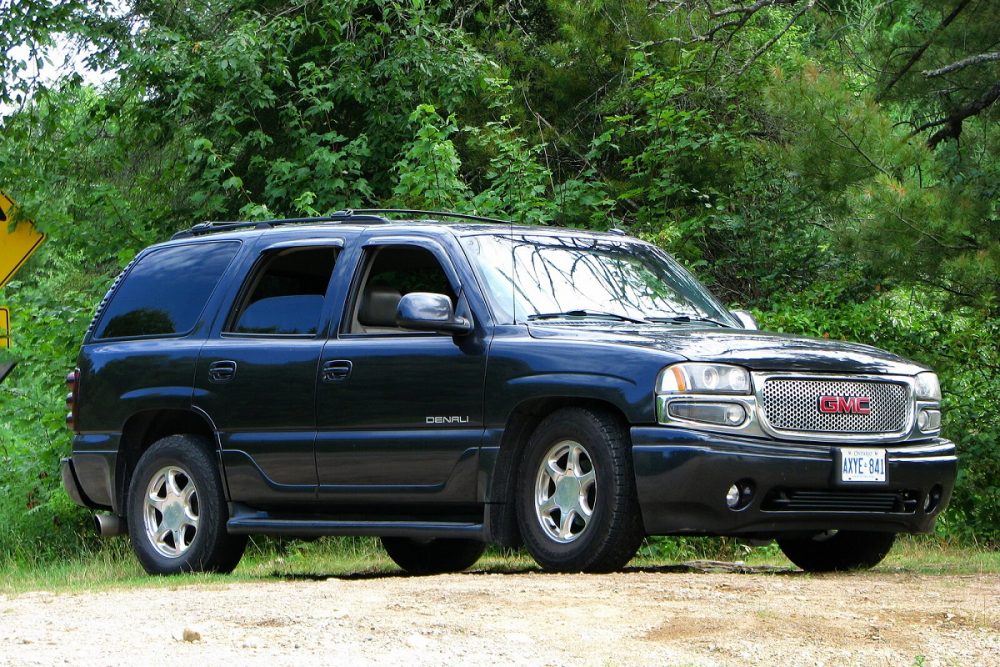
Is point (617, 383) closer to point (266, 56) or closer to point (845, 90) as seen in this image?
point (845, 90)

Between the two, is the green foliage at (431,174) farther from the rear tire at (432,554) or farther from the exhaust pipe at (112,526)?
the exhaust pipe at (112,526)

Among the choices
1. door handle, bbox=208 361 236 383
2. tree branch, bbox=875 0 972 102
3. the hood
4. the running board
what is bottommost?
the running board

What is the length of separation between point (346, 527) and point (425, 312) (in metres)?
1.39

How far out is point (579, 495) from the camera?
7.81m

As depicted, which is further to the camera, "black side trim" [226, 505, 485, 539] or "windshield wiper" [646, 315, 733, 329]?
"windshield wiper" [646, 315, 733, 329]

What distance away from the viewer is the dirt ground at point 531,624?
5387 millimetres

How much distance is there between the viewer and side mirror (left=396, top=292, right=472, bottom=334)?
8039mm

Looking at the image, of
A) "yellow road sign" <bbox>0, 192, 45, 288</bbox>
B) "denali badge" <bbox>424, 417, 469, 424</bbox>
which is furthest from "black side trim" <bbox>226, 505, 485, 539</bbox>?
"yellow road sign" <bbox>0, 192, 45, 288</bbox>

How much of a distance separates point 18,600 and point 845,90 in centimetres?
673

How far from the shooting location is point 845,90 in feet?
37.7

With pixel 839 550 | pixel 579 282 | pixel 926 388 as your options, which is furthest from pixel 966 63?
pixel 579 282

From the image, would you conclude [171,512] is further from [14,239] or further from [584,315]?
[14,239]

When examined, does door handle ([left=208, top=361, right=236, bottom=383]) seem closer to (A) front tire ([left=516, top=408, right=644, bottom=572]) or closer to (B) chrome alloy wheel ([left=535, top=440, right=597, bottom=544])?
(A) front tire ([left=516, top=408, right=644, bottom=572])

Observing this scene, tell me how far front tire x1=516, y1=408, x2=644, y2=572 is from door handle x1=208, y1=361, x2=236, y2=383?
2.07m
